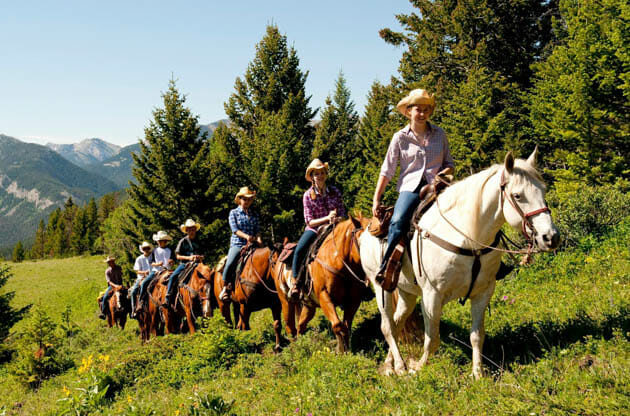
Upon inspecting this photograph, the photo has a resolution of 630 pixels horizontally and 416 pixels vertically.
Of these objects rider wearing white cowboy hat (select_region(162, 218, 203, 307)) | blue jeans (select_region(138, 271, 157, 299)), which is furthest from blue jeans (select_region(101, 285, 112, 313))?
rider wearing white cowboy hat (select_region(162, 218, 203, 307))

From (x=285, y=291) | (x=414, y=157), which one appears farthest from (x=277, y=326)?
(x=414, y=157)

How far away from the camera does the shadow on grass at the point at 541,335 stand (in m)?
4.57

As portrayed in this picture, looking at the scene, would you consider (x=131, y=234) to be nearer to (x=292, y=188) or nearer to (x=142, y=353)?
(x=292, y=188)

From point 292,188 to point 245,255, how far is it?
18758mm

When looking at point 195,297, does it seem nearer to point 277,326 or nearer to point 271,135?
point 277,326

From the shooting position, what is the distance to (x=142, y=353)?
8.66 metres

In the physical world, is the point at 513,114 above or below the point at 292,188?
above

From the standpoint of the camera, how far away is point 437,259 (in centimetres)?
448

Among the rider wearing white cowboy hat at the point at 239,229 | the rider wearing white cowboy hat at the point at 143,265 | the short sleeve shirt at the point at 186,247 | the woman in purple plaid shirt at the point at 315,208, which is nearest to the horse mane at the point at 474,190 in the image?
the woman in purple plaid shirt at the point at 315,208

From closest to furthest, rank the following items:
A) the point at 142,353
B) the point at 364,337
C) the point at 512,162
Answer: the point at 512,162
the point at 364,337
the point at 142,353

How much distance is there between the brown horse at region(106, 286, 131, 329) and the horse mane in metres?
15.7

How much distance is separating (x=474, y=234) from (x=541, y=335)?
6.06 feet

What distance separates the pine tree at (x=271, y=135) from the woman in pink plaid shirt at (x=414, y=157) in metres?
19.2

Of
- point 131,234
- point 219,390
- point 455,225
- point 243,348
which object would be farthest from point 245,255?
point 131,234
